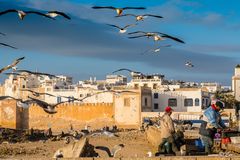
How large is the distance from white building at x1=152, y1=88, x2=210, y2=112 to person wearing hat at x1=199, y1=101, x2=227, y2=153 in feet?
170

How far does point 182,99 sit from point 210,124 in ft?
174

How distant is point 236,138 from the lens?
12.8m

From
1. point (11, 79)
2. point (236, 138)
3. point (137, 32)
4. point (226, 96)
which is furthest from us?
point (11, 79)

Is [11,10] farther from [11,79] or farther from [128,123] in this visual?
[11,79]

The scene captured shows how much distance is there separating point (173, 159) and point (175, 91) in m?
55.0

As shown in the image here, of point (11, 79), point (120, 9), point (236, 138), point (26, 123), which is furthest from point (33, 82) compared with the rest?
point (236, 138)

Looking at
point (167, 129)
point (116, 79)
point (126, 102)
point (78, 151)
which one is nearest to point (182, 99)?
point (126, 102)

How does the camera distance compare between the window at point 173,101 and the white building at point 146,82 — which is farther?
the white building at point 146,82

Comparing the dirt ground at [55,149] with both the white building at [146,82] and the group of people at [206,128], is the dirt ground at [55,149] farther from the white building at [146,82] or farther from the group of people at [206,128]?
the white building at [146,82]

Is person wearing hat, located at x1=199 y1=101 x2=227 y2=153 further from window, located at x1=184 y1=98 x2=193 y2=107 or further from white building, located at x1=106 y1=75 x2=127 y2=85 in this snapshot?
white building, located at x1=106 y1=75 x2=127 y2=85

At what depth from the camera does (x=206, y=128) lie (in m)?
11.5

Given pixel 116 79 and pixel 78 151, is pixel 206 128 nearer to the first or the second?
pixel 78 151

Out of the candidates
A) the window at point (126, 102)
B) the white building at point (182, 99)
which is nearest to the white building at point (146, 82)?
the white building at point (182, 99)

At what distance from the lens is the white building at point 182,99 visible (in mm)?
63594
